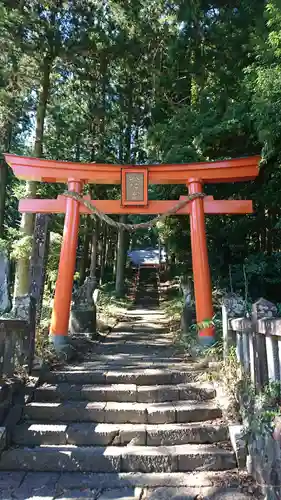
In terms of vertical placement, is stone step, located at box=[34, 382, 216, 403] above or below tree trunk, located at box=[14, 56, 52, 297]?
below

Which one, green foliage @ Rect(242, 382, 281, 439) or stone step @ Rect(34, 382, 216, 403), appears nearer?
green foliage @ Rect(242, 382, 281, 439)

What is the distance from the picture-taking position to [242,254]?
1027 centimetres

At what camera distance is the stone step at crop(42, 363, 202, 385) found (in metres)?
5.43

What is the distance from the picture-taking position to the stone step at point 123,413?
4.50 m

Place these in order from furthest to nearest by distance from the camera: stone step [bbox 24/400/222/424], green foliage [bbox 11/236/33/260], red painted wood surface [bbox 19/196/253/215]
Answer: green foliage [bbox 11/236/33/260], red painted wood surface [bbox 19/196/253/215], stone step [bbox 24/400/222/424]

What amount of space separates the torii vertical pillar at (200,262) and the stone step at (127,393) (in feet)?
7.04

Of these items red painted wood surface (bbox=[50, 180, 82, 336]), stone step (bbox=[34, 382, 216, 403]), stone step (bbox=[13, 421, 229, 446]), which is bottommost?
stone step (bbox=[13, 421, 229, 446])

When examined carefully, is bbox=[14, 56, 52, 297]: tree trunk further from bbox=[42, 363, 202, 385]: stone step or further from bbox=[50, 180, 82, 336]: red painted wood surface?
bbox=[42, 363, 202, 385]: stone step

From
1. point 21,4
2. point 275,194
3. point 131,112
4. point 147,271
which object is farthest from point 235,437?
point 147,271

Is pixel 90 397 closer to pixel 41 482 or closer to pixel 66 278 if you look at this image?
pixel 41 482

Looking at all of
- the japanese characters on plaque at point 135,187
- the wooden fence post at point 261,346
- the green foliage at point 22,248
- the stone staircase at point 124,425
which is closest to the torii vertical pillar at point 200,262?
the japanese characters on plaque at point 135,187

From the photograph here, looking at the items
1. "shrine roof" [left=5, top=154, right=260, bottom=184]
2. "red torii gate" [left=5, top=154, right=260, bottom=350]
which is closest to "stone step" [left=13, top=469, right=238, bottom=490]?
"red torii gate" [left=5, top=154, right=260, bottom=350]

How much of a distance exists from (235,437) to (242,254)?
6.84 m

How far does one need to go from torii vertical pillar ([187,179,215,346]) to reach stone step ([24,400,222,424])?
8.56 feet
